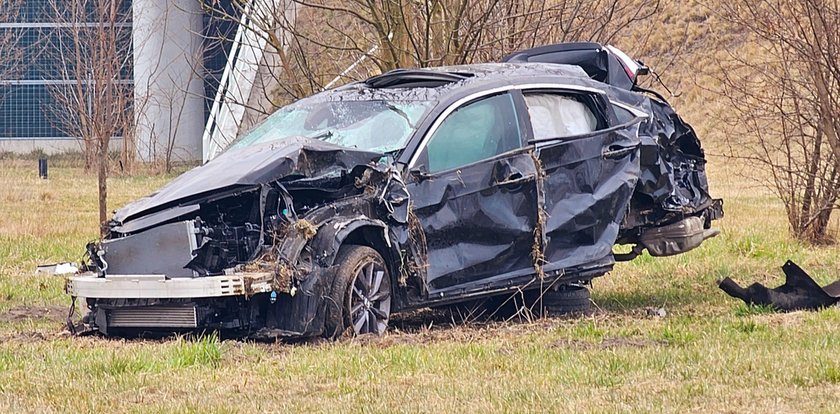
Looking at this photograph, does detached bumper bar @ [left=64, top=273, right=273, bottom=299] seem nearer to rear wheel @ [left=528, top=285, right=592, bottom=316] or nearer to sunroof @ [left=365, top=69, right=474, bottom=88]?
sunroof @ [left=365, top=69, right=474, bottom=88]

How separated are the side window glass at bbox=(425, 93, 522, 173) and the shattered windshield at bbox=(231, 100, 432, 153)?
0.20 meters

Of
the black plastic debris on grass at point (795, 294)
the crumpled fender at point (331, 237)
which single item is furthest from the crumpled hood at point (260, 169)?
the black plastic debris on grass at point (795, 294)

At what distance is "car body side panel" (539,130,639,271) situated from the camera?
30.1ft

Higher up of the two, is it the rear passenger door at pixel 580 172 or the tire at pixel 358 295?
the rear passenger door at pixel 580 172

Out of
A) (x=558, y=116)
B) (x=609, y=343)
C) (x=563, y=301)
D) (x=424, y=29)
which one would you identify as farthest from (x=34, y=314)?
(x=424, y=29)

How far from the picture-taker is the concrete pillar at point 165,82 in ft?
152

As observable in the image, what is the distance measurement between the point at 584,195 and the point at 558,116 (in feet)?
2.02

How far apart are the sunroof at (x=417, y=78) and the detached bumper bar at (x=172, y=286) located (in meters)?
2.31

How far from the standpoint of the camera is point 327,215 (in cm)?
805

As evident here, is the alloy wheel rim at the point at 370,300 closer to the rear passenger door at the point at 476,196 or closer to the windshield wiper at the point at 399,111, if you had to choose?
the rear passenger door at the point at 476,196

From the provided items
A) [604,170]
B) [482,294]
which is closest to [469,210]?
[482,294]

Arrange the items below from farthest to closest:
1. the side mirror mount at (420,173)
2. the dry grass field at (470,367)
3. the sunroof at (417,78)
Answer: the sunroof at (417,78) → the side mirror mount at (420,173) → the dry grass field at (470,367)

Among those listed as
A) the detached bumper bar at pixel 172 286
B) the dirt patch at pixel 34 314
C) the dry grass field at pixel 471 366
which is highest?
the detached bumper bar at pixel 172 286

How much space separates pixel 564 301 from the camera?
9.87 meters
